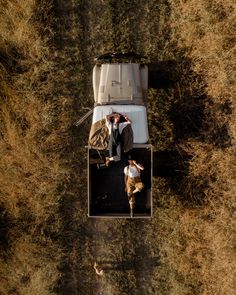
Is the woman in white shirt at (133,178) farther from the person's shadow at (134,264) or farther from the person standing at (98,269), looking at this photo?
the person standing at (98,269)

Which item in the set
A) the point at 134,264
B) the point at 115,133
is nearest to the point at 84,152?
the point at 115,133

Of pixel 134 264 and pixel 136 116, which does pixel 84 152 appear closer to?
pixel 136 116

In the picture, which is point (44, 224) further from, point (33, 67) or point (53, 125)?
point (33, 67)

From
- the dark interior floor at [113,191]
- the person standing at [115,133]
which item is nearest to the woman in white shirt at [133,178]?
the dark interior floor at [113,191]

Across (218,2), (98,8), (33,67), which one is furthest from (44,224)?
(218,2)

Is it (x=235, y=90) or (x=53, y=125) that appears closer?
(x=235, y=90)

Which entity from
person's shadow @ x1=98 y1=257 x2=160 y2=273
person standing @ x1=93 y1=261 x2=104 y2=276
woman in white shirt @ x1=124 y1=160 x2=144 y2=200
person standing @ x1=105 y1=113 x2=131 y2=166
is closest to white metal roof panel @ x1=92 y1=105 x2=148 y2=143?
person standing @ x1=105 y1=113 x2=131 y2=166
